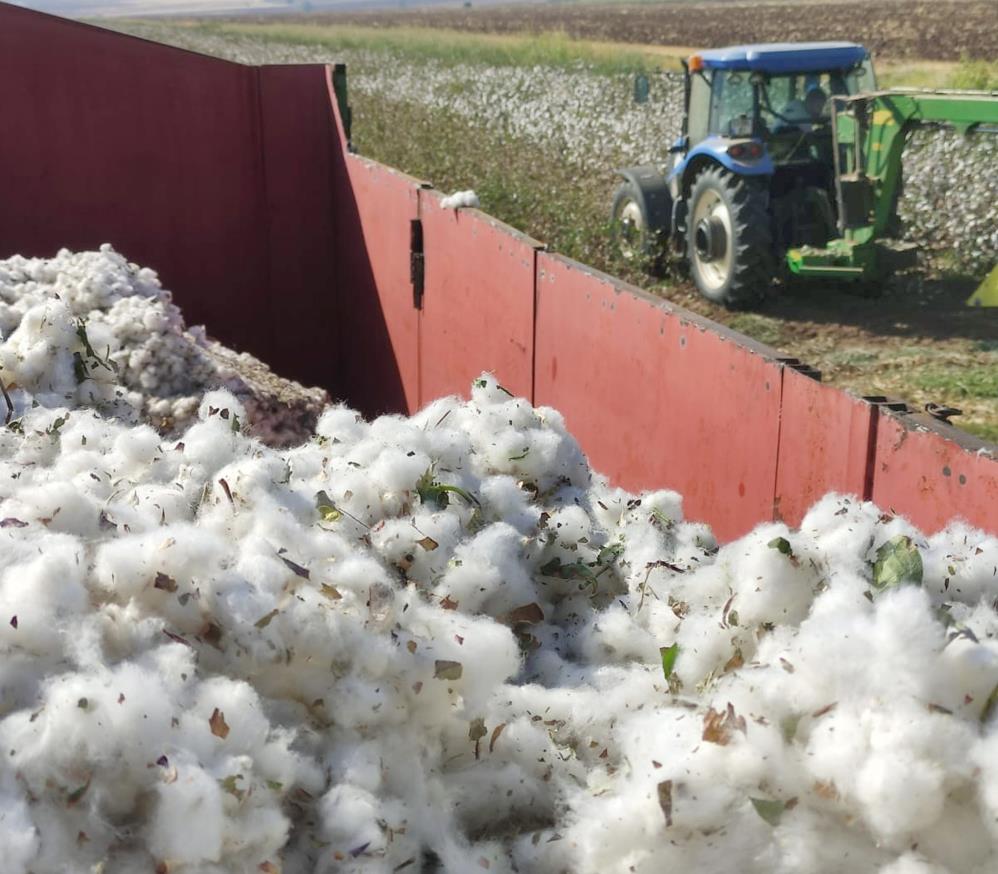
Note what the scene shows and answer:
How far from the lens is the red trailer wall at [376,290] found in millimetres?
2725

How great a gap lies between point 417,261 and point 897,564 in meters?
3.26

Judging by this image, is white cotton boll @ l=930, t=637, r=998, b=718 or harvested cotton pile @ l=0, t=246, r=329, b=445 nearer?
white cotton boll @ l=930, t=637, r=998, b=718

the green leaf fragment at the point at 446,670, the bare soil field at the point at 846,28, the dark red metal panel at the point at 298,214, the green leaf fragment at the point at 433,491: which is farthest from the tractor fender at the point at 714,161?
the bare soil field at the point at 846,28

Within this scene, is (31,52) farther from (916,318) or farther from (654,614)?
(916,318)

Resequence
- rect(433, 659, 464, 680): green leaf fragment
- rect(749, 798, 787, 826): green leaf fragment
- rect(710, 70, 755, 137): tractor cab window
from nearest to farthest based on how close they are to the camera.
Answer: rect(749, 798, 787, 826): green leaf fragment → rect(433, 659, 464, 680): green leaf fragment → rect(710, 70, 755, 137): tractor cab window

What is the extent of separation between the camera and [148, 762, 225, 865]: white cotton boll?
58.0 inches

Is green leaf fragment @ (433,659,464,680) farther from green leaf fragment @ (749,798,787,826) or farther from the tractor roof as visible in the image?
the tractor roof

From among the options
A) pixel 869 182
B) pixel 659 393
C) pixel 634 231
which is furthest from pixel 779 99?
pixel 659 393

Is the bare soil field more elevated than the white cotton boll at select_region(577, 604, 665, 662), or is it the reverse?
the bare soil field

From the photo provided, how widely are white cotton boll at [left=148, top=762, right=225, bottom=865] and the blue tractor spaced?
22.7ft

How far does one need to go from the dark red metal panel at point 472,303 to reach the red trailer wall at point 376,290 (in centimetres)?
1

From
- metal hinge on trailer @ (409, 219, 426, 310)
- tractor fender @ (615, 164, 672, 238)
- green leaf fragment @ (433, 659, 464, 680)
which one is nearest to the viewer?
green leaf fragment @ (433, 659, 464, 680)

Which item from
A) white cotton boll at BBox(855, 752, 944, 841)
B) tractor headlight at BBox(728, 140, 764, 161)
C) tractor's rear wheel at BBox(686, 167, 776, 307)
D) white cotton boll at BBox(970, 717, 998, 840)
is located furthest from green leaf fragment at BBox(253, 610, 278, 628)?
tractor headlight at BBox(728, 140, 764, 161)

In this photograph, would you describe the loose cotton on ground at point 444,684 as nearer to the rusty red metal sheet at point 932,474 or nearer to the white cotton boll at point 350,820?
the white cotton boll at point 350,820
